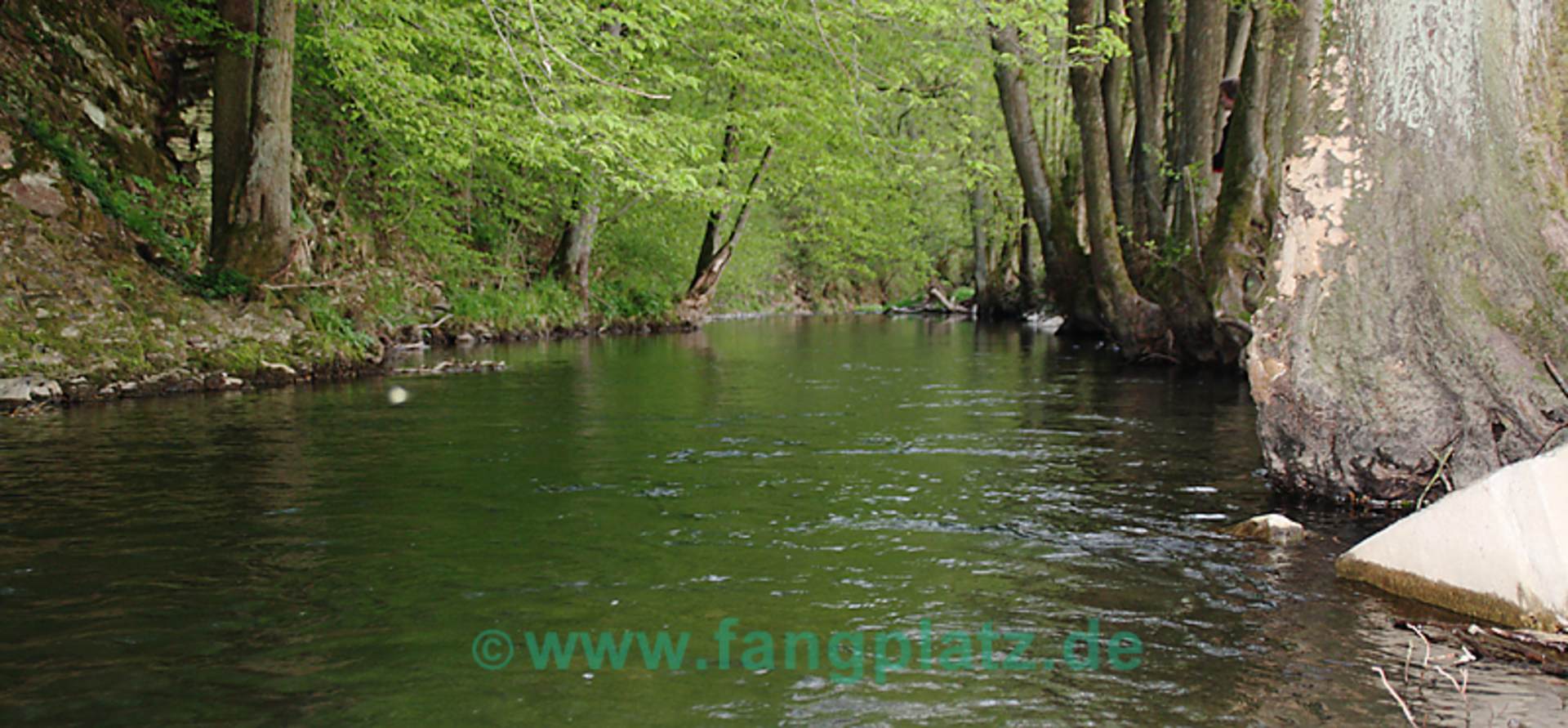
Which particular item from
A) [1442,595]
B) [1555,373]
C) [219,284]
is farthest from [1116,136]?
[1442,595]

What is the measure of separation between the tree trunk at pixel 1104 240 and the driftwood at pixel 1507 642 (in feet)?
42.5

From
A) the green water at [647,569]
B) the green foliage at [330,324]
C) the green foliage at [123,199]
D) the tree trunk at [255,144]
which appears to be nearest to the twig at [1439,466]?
the green water at [647,569]

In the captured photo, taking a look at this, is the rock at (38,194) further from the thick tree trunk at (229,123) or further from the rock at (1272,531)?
the rock at (1272,531)

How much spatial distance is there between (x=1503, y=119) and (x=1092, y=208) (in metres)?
11.4

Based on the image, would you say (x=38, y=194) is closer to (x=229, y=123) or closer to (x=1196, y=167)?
(x=229, y=123)

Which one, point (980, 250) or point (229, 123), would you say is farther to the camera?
point (980, 250)

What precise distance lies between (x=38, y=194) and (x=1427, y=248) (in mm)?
13454

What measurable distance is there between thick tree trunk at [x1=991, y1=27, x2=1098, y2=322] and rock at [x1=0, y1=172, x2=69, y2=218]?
42.0ft

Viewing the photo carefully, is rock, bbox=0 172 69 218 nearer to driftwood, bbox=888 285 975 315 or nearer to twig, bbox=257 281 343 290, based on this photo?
twig, bbox=257 281 343 290

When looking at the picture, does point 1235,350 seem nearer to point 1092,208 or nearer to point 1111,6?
point 1092,208

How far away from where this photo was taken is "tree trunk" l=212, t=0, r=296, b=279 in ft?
41.6

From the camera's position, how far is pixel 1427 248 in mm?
6035

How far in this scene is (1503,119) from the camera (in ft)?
19.3

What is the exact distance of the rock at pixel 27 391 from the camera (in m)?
10.0
